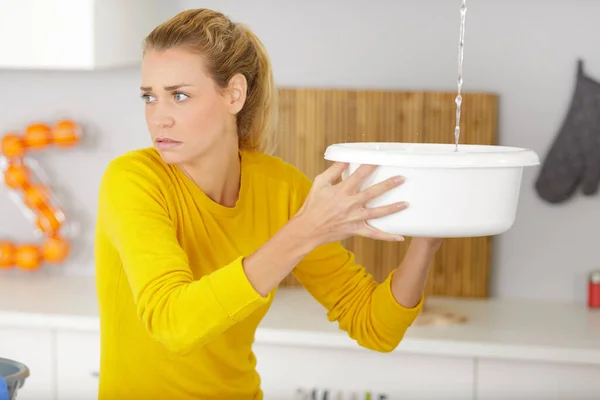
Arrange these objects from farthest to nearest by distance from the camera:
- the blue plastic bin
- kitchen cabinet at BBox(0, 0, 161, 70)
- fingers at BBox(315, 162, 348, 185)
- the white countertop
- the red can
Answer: the red can < kitchen cabinet at BBox(0, 0, 161, 70) < the white countertop < fingers at BBox(315, 162, 348, 185) < the blue plastic bin

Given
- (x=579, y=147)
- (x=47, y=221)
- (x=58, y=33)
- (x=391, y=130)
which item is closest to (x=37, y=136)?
(x=47, y=221)

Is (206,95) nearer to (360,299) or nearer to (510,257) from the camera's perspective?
(360,299)

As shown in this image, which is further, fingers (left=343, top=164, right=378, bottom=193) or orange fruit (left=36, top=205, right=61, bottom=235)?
orange fruit (left=36, top=205, right=61, bottom=235)

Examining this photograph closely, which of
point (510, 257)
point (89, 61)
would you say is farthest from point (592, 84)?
point (89, 61)

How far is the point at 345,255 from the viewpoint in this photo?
5.14ft

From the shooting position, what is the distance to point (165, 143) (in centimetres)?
133

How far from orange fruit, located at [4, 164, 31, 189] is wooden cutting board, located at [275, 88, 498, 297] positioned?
727 millimetres

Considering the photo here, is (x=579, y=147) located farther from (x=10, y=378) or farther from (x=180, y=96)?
(x=10, y=378)

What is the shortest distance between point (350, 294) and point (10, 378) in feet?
2.06

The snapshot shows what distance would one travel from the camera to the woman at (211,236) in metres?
1.15

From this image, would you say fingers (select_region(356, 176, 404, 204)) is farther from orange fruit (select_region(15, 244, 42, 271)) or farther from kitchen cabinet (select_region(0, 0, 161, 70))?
orange fruit (select_region(15, 244, 42, 271))

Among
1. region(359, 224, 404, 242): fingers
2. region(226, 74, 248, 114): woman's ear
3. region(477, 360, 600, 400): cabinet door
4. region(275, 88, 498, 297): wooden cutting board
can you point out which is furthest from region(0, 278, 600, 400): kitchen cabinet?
region(359, 224, 404, 242): fingers

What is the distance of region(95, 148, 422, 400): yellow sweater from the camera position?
116 centimetres

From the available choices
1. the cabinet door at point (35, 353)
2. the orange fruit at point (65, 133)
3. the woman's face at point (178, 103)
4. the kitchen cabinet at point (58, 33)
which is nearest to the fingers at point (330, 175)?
the woman's face at point (178, 103)
